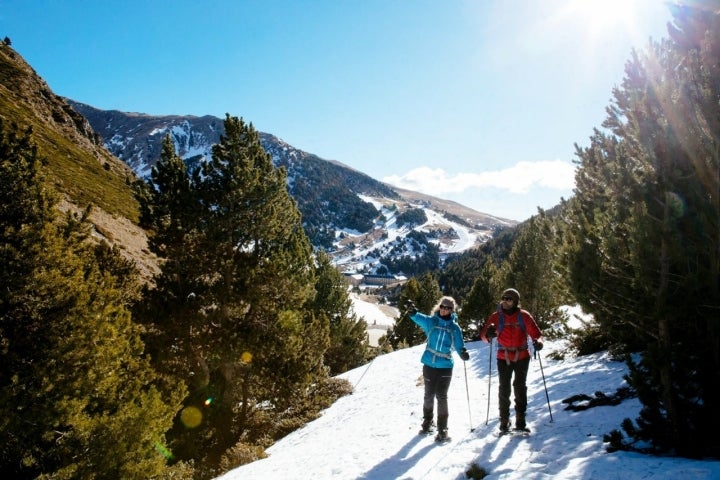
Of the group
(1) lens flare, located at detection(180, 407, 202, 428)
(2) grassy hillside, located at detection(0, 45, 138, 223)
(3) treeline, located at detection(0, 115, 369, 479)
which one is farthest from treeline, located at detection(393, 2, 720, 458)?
(2) grassy hillside, located at detection(0, 45, 138, 223)

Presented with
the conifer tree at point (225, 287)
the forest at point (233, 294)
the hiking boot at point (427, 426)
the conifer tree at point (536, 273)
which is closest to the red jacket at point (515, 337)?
the forest at point (233, 294)

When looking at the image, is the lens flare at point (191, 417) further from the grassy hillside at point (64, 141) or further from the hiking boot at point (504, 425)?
the grassy hillside at point (64, 141)

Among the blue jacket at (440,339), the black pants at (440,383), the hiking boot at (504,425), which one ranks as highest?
the blue jacket at (440,339)

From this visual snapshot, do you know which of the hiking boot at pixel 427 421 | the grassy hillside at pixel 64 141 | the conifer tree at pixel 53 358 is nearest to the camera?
the conifer tree at pixel 53 358

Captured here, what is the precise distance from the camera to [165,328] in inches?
555

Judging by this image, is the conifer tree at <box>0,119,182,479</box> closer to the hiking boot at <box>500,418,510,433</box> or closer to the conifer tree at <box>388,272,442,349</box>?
the hiking boot at <box>500,418,510,433</box>

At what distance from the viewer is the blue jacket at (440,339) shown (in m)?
7.50

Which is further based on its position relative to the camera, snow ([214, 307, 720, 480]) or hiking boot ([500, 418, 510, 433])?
hiking boot ([500, 418, 510, 433])

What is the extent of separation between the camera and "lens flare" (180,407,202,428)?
14375 mm

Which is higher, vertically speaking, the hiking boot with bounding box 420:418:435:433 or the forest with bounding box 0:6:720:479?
the forest with bounding box 0:6:720:479

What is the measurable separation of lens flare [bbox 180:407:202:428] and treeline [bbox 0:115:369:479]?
0.12 ft

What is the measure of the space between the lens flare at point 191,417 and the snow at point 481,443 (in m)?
4.64

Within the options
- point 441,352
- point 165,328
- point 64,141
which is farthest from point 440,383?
point 64,141

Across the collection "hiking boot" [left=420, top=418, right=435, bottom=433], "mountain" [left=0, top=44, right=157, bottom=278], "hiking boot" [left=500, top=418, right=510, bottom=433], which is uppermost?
"mountain" [left=0, top=44, right=157, bottom=278]
